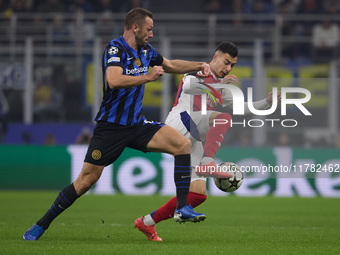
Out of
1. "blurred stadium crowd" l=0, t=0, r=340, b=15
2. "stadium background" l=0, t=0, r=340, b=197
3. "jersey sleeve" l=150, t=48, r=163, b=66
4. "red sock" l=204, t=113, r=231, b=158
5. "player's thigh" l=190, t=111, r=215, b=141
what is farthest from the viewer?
"blurred stadium crowd" l=0, t=0, r=340, b=15

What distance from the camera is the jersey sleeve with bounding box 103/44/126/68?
23.0 feet

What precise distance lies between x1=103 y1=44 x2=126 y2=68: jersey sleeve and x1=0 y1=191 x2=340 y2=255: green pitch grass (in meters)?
1.77

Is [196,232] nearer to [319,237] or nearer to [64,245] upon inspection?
[319,237]

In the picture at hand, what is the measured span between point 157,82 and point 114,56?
1184 centimetres

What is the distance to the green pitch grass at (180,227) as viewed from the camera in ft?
22.4

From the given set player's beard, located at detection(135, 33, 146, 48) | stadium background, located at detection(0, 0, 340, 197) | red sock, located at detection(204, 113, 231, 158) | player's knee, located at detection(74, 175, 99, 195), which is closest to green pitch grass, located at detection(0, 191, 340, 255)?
player's knee, located at detection(74, 175, 99, 195)

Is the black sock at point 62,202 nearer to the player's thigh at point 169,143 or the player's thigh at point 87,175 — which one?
the player's thigh at point 87,175

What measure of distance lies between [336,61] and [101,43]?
6247mm

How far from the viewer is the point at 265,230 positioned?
30.6 ft

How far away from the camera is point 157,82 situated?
1886cm

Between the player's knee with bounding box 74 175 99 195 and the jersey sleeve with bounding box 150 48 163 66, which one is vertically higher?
the jersey sleeve with bounding box 150 48 163 66

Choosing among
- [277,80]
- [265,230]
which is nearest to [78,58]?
[277,80]

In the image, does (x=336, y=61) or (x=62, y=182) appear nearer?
(x=62, y=182)

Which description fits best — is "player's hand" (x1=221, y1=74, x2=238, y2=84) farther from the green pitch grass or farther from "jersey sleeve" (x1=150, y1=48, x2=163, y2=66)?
the green pitch grass
